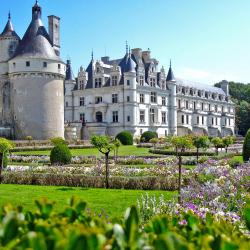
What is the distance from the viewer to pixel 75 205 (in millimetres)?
2379

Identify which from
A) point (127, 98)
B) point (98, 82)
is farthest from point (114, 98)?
point (98, 82)

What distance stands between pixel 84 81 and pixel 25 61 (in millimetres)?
13627

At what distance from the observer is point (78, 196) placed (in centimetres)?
866

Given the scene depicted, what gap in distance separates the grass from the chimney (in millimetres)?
30240

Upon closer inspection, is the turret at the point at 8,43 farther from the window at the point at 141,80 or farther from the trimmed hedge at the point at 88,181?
the trimmed hedge at the point at 88,181

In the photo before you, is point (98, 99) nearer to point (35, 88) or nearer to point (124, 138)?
point (124, 138)

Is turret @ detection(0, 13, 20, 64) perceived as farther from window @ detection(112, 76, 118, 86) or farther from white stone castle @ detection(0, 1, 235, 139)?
window @ detection(112, 76, 118, 86)

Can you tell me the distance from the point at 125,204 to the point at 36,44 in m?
30.5

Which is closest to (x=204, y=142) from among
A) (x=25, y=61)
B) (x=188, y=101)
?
(x=25, y=61)

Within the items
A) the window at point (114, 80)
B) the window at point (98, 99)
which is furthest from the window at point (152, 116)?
the window at point (98, 99)

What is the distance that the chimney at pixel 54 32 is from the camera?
41656 mm

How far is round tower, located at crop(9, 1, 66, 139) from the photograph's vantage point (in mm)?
37125

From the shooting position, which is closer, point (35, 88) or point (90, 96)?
point (35, 88)

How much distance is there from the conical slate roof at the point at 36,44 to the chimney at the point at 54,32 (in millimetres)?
2345
